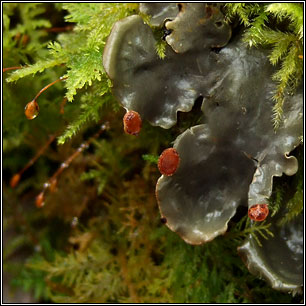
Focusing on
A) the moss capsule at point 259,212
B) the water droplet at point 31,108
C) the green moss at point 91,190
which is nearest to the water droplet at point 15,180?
the green moss at point 91,190

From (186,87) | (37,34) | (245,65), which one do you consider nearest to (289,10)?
(245,65)

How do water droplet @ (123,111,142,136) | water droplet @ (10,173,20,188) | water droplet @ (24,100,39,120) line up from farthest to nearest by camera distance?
1. water droplet @ (10,173,20,188)
2. water droplet @ (24,100,39,120)
3. water droplet @ (123,111,142,136)

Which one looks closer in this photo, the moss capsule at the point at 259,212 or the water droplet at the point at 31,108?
the moss capsule at the point at 259,212

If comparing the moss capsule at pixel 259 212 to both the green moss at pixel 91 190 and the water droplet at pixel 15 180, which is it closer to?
the green moss at pixel 91 190

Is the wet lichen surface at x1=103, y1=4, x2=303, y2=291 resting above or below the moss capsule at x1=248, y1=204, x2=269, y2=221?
above

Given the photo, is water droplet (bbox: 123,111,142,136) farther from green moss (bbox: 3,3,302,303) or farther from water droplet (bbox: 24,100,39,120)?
water droplet (bbox: 24,100,39,120)

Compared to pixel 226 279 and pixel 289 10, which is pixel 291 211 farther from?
pixel 289 10

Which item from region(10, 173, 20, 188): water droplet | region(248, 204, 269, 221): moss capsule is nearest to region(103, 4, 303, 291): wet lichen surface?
region(248, 204, 269, 221): moss capsule

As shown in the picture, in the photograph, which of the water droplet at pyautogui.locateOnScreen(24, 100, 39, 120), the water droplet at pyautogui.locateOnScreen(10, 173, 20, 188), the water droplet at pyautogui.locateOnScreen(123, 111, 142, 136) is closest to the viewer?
the water droplet at pyautogui.locateOnScreen(123, 111, 142, 136)
